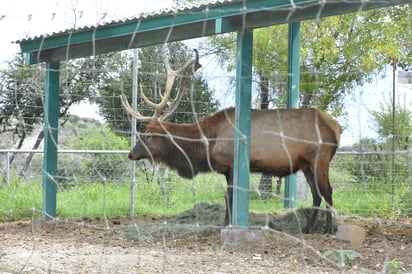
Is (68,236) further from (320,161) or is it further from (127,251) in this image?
(320,161)

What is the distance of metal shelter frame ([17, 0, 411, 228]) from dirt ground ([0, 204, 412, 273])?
48 cm

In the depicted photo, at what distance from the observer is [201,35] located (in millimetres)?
8070

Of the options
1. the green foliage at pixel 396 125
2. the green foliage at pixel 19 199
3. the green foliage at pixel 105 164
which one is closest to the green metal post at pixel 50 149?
the green foliage at pixel 19 199

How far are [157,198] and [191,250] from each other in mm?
4795

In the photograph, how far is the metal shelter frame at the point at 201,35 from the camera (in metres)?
6.99

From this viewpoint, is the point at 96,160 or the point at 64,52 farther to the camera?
the point at 96,160

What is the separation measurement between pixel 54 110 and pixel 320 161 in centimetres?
359

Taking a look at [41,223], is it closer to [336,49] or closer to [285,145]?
[285,145]

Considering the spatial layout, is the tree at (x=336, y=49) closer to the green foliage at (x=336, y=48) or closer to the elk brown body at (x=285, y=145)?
the green foliage at (x=336, y=48)

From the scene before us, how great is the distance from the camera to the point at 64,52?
31.6 feet

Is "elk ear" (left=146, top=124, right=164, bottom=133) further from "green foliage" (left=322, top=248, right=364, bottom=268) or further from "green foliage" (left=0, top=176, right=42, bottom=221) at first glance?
"green foliage" (left=322, top=248, right=364, bottom=268)

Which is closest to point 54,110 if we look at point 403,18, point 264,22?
point 264,22

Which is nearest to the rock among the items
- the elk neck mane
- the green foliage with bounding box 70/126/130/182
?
the elk neck mane

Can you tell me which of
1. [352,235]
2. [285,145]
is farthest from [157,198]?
[352,235]
